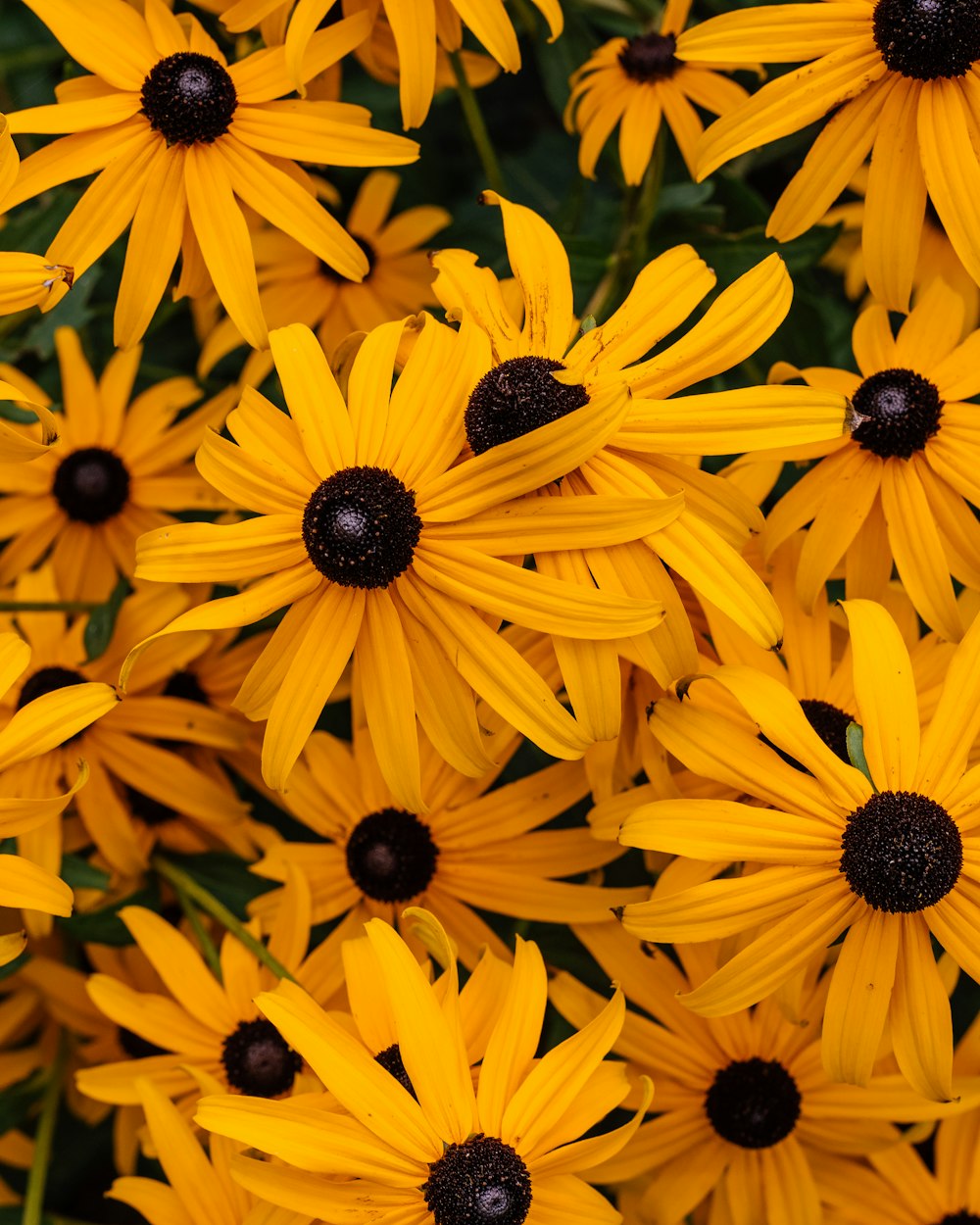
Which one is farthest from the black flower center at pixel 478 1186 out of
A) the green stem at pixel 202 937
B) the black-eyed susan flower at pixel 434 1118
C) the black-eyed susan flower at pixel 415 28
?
the black-eyed susan flower at pixel 415 28

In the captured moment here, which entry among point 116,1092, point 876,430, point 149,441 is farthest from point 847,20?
point 116,1092

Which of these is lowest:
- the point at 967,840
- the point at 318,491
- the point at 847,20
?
the point at 967,840

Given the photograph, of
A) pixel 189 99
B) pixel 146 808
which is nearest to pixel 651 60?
pixel 189 99

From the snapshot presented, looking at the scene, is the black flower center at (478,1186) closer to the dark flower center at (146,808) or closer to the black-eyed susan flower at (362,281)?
the dark flower center at (146,808)

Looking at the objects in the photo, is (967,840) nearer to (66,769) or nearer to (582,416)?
(582,416)

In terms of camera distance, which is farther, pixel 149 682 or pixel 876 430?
pixel 149 682

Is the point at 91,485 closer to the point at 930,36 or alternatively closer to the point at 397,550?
the point at 397,550
